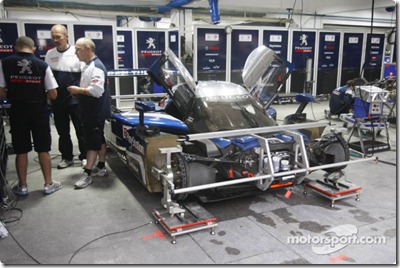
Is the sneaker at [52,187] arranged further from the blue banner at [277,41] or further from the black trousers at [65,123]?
the blue banner at [277,41]

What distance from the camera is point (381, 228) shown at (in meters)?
3.21

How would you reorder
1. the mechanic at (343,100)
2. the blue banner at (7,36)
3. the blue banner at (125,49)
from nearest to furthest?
the mechanic at (343,100)
the blue banner at (7,36)
the blue banner at (125,49)

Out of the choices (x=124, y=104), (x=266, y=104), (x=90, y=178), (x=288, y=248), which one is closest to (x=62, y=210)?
(x=90, y=178)

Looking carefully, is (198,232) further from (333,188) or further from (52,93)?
(52,93)

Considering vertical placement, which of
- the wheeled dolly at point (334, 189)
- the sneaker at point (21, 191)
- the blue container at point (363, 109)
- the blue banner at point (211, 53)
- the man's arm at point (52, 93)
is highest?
the blue banner at point (211, 53)

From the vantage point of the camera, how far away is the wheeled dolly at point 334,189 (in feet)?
12.1

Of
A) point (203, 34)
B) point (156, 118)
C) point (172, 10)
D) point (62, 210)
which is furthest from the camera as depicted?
point (172, 10)

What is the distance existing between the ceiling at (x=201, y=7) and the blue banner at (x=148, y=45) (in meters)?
1.60

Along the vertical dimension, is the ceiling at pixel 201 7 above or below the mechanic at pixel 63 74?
above

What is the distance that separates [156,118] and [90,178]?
42.5 inches

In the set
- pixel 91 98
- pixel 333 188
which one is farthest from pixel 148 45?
pixel 333 188

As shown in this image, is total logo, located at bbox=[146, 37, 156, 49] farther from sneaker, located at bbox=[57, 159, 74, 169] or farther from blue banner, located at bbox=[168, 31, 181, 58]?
sneaker, located at bbox=[57, 159, 74, 169]

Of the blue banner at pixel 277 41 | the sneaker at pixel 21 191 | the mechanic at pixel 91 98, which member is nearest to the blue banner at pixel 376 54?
the blue banner at pixel 277 41

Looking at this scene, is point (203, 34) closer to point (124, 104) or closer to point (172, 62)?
point (124, 104)
